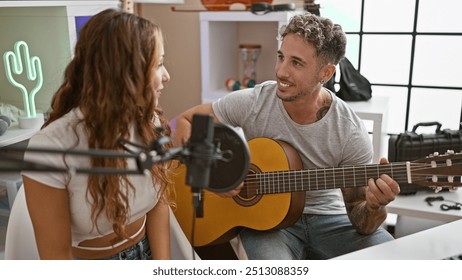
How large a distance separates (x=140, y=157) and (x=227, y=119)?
3.00 feet

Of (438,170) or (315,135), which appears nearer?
(438,170)

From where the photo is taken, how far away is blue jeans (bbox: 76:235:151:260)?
3.46 ft

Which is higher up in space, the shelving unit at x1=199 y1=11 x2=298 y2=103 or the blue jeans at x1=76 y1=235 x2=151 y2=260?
the shelving unit at x1=199 y1=11 x2=298 y2=103

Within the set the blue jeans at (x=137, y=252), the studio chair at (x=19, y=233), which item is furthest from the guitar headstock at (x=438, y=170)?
the studio chair at (x=19, y=233)

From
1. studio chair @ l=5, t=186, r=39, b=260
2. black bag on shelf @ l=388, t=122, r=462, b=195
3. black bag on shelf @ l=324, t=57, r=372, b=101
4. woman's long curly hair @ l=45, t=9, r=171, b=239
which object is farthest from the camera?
black bag on shelf @ l=324, t=57, r=372, b=101

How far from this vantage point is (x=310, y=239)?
1299 mm

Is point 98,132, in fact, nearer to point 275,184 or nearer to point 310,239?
point 275,184

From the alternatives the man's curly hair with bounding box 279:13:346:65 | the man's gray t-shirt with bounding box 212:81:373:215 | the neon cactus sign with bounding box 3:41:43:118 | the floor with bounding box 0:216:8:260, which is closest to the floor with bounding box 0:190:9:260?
the floor with bounding box 0:216:8:260

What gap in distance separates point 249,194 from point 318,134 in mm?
261

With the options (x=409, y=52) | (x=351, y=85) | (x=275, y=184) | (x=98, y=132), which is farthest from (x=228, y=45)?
(x=98, y=132)

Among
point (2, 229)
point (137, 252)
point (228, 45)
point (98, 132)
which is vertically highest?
point (228, 45)

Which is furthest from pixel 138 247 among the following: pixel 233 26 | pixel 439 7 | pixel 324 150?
pixel 439 7

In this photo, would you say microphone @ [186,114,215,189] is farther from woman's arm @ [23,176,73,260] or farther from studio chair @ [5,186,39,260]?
studio chair @ [5,186,39,260]

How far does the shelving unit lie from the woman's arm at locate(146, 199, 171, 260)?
0.91 metres
